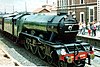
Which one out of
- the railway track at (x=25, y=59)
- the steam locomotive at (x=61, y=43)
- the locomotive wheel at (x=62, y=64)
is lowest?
the railway track at (x=25, y=59)

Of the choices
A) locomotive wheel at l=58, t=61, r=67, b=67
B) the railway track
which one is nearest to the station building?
the railway track

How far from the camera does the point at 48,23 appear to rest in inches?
563

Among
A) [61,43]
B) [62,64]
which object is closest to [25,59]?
[61,43]

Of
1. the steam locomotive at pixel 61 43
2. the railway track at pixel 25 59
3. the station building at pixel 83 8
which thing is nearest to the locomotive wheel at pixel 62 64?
the steam locomotive at pixel 61 43

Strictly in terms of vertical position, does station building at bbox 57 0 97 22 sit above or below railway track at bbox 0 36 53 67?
above

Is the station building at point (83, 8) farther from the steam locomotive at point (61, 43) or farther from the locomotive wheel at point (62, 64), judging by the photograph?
the locomotive wheel at point (62, 64)

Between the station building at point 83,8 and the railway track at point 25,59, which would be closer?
→ the railway track at point 25,59

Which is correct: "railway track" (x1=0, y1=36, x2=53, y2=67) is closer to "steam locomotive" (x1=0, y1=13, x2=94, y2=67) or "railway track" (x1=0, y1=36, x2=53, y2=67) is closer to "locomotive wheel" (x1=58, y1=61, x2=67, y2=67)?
"steam locomotive" (x1=0, y1=13, x2=94, y2=67)

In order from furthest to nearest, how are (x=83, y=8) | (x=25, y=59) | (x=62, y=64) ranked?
(x=83, y=8), (x=25, y=59), (x=62, y=64)

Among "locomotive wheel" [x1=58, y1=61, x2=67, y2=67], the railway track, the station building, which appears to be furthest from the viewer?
the station building

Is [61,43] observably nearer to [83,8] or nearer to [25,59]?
[25,59]

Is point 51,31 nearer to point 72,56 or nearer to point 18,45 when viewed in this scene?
point 72,56

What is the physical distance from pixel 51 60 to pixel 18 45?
8.54 m

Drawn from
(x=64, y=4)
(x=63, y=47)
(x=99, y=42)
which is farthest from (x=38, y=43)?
(x=64, y=4)
